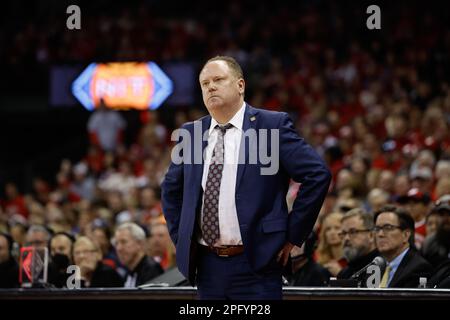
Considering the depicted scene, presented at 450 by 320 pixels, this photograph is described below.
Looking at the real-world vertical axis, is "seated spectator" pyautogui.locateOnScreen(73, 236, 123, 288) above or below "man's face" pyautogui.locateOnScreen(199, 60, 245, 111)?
below

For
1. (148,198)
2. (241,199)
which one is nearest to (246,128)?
(241,199)

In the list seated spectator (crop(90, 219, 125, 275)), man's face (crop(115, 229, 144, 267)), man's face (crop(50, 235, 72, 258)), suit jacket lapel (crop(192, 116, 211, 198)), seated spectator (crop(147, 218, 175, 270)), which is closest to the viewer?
suit jacket lapel (crop(192, 116, 211, 198))

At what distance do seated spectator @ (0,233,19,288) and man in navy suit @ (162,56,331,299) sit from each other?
10.8 ft

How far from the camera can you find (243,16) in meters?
17.8

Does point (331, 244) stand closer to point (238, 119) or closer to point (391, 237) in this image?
point (391, 237)

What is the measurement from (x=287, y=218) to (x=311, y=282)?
2263 millimetres

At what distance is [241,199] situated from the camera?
3.94m

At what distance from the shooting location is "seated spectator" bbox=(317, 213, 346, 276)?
6969 mm

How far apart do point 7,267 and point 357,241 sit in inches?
108

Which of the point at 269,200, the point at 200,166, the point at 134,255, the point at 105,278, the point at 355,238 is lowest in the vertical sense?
the point at 105,278

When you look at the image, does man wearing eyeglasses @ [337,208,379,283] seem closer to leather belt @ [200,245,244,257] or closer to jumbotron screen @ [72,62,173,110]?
leather belt @ [200,245,244,257]

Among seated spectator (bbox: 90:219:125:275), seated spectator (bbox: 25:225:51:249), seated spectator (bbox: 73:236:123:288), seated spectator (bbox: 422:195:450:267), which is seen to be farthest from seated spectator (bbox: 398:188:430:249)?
seated spectator (bbox: 25:225:51:249)

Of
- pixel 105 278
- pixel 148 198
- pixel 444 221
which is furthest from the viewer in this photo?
pixel 148 198

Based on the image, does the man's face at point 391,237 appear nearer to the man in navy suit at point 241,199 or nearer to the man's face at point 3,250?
the man in navy suit at point 241,199
